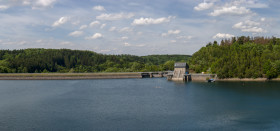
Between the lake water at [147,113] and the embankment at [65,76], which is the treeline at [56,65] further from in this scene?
the lake water at [147,113]

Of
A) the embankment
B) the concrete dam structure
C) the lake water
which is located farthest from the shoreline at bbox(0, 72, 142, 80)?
the lake water

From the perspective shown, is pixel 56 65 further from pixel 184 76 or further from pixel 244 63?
pixel 244 63

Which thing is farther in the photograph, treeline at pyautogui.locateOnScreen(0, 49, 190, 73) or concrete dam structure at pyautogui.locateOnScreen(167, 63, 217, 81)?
treeline at pyautogui.locateOnScreen(0, 49, 190, 73)

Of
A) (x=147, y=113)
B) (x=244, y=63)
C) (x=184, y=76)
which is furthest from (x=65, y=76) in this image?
(x=147, y=113)

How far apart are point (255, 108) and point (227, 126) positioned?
1529 centimetres

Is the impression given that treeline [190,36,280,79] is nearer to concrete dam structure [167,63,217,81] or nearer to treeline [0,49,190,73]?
concrete dam structure [167,63,217,81]

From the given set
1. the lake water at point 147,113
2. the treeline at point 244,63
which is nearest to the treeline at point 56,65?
the treeline at point 244,63

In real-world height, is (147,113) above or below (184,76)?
below

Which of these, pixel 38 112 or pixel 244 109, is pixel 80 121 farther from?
pixel 244 109

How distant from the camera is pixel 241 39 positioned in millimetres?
147625

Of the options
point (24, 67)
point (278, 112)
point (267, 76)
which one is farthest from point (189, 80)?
point (24, 67)

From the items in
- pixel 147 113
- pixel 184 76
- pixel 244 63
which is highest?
pixel 244 63

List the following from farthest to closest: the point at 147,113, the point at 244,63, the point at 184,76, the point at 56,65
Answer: the point at 56,65 → the point at 184,76 → the point at 244,63 → the point at 147,113

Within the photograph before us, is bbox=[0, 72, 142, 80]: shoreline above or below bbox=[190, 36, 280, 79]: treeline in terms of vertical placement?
below
